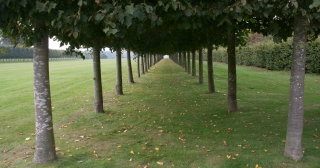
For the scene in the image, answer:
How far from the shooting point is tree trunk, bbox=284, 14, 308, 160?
15.8 ft

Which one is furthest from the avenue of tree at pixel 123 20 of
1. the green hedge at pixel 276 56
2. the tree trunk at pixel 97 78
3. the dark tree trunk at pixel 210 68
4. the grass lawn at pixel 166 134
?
the green hedge at pixel 276 56

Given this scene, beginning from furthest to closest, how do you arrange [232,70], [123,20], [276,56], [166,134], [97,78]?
1. [276,56]
2. [97,78]
3. [232,70]
4. [166,134]
5. [123,20]

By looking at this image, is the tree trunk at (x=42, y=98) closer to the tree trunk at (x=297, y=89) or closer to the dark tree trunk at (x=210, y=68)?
the tree trunk at (x=297, y=89)

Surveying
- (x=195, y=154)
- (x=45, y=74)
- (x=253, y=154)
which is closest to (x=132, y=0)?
(x=45, y=74)

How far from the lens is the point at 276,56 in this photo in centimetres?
2762

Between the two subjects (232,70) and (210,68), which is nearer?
(232,70)

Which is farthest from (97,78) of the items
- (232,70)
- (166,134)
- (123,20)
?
(123,20)

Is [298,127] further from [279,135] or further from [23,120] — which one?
[23,120]

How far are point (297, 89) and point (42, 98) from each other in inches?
176

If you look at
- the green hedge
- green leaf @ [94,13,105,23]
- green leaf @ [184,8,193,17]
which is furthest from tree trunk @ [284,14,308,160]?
the green hedge

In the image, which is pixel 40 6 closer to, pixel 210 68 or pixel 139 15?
pixel 139 15

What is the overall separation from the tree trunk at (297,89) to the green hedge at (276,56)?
1531 centimetres

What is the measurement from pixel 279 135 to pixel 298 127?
1.55 meters

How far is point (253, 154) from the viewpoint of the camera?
540 cm
